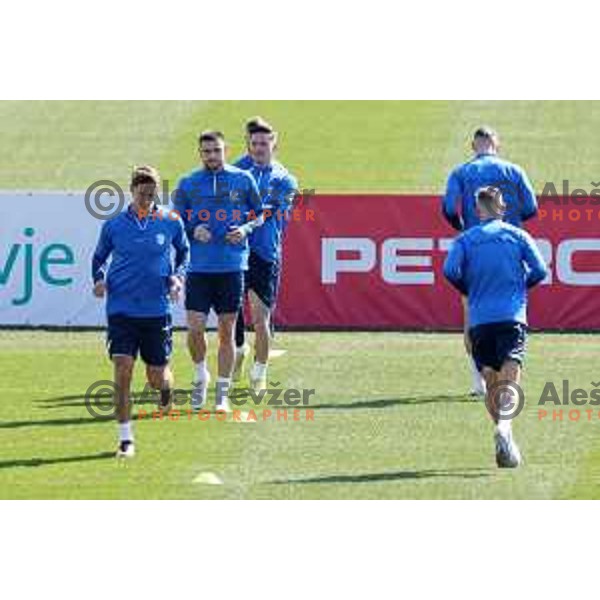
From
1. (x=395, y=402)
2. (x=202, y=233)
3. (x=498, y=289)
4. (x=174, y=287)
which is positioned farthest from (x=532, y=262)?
(x=395, y=402)

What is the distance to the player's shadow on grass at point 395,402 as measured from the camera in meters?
18.7

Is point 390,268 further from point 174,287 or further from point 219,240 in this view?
point 174,287

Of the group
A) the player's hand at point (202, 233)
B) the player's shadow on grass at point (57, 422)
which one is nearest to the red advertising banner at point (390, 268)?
the player's hand at point (202, 233)

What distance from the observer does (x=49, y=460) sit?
52.5 ft

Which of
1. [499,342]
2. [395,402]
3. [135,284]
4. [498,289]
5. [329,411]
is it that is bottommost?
[499,342]

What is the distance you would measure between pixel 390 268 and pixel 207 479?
1005 cm

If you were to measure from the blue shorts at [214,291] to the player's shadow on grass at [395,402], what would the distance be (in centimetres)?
127

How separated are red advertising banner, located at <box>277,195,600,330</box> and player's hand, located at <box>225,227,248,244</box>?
22.1 feet

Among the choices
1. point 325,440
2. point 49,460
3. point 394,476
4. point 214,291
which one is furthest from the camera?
point 214,291

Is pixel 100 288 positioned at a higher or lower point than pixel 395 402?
lower

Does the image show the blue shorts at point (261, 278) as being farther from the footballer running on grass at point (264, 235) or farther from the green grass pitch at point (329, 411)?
the green grass pitch at point (329, 411)

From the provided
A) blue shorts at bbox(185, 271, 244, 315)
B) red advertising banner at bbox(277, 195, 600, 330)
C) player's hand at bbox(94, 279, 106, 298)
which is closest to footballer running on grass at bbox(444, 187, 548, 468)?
player's hand at bbox(94, 279, 106, 298)

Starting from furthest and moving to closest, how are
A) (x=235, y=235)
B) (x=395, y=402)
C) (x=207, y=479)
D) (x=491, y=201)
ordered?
(x=395, y=402), (x=235, y=235), (x=491, y=201), (x=207, y=479)

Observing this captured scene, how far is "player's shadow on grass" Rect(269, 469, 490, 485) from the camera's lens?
15.1 metres
